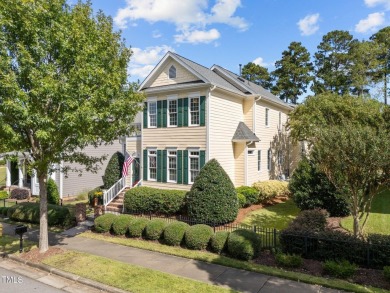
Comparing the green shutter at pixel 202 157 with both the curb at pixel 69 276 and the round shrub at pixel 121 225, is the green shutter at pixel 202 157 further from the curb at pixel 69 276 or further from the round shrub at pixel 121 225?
the curb at pixel 69 276

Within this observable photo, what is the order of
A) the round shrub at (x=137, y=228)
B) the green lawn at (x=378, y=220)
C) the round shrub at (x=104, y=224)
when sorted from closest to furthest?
1. the round shrub at (x=137, y=228)
2. the green lawn at (x=378, y=220)
3. the round shrub at (x=104, y=224)

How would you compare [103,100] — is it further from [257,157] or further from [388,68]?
[388,68]

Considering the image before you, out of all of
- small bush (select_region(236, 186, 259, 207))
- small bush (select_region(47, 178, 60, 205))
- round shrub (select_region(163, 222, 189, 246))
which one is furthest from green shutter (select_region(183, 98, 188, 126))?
small bush (select_region(47, 178, 60, 205))

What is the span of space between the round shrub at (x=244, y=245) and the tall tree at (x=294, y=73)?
42261mm

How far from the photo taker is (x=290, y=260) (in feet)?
29.5

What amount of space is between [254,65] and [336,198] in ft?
133

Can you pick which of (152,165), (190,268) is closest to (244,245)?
(190,268)

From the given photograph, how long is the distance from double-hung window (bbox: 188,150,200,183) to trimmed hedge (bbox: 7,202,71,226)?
7199mm

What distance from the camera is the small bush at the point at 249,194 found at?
57.2 ft

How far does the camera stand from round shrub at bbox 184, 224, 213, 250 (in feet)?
35.3

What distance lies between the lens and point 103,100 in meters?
10.2

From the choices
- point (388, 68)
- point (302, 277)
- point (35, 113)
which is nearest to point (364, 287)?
point (302, 277)

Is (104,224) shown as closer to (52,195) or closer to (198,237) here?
(198,237)

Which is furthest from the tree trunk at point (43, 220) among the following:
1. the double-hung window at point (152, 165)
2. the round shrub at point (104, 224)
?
the double-hung window at point (152, 165)
